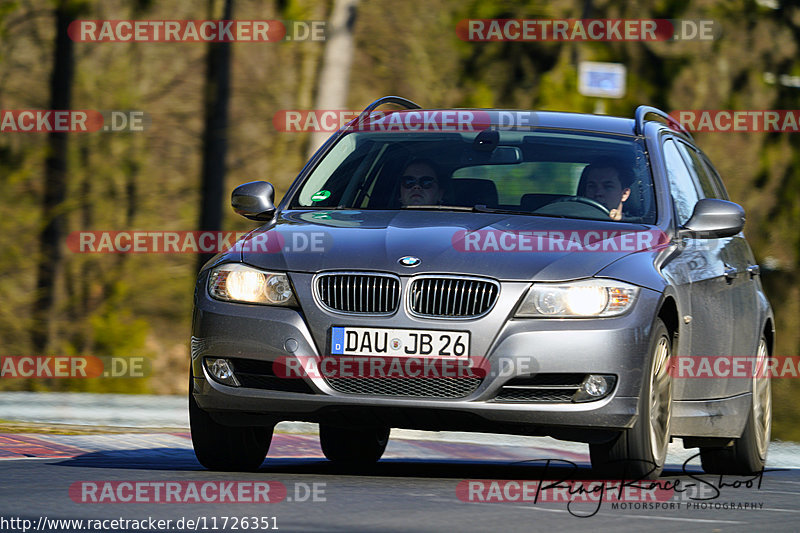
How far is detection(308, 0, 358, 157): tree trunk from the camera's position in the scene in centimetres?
1853

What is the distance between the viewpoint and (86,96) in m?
23.5

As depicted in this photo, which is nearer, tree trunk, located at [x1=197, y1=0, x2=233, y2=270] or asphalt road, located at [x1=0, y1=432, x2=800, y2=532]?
asphalt road, located at [x1=0, y1=432, x2=800, y2=532]

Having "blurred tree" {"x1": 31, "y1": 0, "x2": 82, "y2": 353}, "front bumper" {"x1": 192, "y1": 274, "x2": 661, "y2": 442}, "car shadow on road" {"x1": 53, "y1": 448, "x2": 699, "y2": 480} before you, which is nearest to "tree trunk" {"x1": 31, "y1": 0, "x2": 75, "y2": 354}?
"blurred tree" {"x1": 31, "y1": 0, "x2": 82, "y2": 353}

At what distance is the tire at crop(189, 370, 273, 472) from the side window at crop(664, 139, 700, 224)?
2575 mm

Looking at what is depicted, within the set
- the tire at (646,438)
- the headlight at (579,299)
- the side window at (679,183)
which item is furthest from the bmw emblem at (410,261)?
the side window at (679,183)

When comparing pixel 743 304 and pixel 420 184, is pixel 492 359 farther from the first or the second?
pixel 743 304

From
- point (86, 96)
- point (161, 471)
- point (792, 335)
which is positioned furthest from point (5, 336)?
point (161, 471)

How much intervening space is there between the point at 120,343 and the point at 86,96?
6203mm

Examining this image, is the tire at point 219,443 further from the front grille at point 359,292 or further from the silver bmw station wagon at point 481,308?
the front grille at point 359,292

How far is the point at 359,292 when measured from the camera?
733 centimetres

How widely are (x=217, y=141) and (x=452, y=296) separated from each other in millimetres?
12389

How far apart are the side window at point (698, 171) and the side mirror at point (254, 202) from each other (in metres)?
2.64

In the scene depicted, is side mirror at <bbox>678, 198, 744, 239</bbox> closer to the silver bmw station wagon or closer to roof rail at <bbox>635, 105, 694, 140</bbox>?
the silver bmw station wagon

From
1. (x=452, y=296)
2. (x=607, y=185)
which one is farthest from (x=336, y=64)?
(x=452, y=296)
